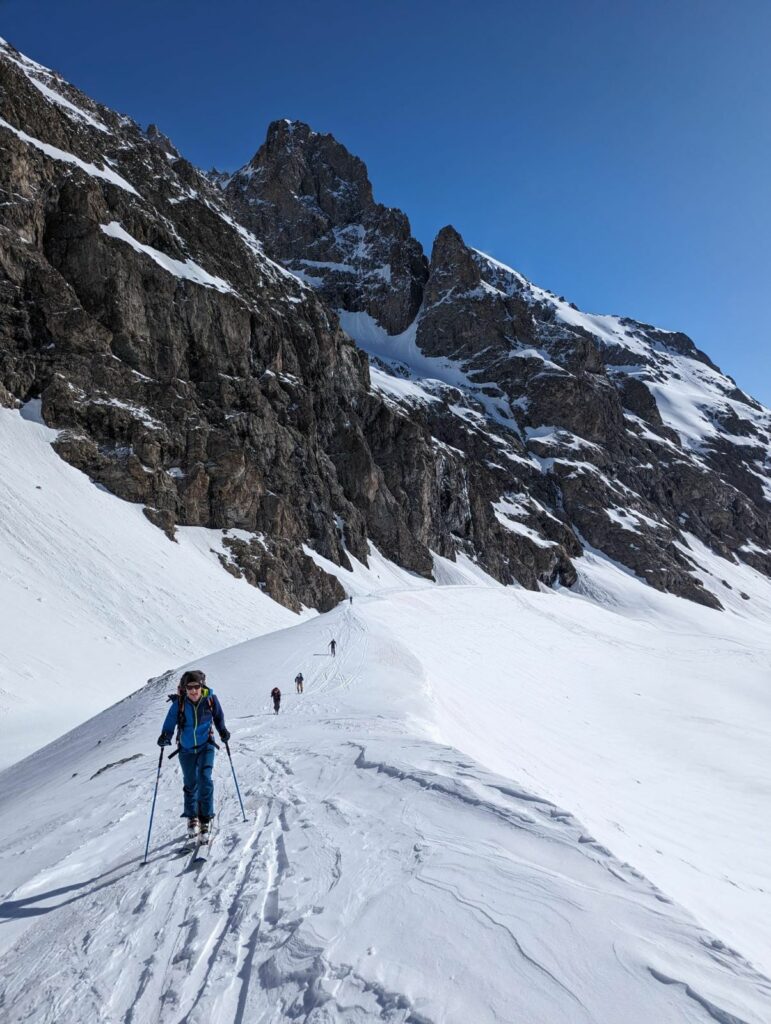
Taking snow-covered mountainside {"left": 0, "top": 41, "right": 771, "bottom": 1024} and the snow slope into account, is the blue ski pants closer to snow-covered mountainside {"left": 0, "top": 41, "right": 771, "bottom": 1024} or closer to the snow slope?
snow-covered mountainside {"left": 0, "top": 41, "right": 771, "bottom": 1024}

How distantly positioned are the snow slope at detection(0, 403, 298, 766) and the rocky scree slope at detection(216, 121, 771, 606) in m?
44.7

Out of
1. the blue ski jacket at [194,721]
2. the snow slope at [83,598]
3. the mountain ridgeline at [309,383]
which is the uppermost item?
the mountain ridgeline at [309,383]

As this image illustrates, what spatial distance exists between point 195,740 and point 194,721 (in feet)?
0.62

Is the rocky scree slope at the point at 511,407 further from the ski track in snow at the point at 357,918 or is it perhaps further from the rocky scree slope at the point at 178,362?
the ski track in snow at the point at 357,918

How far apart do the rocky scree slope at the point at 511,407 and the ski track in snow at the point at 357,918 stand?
72544mm

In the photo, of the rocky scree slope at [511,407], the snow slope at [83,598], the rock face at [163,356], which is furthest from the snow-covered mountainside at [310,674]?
the rocky scree slope at [511,407]

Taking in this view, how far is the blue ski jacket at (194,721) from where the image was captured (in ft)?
18.9

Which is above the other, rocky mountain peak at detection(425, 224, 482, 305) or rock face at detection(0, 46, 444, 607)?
rocky mountain peak at detection(425, 224, 482, 305)

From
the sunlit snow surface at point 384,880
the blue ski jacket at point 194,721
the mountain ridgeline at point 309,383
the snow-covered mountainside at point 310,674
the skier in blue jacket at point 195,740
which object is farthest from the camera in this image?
the mountain ridgeline at point 309,383

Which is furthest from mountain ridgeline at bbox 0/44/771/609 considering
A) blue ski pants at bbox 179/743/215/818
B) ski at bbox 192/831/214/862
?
ski at bbox 192/831/214/862

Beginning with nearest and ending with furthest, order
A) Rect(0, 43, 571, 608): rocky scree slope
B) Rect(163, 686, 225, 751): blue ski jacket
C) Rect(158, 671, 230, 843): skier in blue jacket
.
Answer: Rect(158, 671, 230, 843): skier in blue jacket < Rect(163, 686, 225, 751): blue ski jacket < Rect(0, 43, 571, 608): rocky scree slope

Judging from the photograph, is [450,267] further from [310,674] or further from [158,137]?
[310,674]

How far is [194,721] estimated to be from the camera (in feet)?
19.0

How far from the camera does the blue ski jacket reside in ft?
18.9
